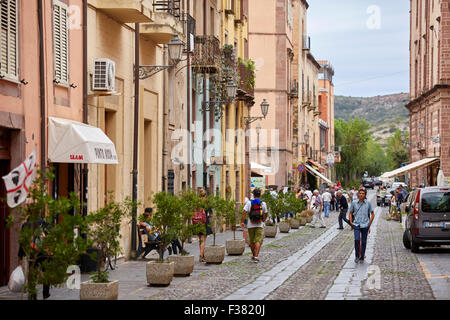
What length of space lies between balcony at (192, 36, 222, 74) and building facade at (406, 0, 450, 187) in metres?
29.4

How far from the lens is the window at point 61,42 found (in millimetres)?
17531

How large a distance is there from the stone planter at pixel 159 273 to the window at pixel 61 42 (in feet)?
13.8

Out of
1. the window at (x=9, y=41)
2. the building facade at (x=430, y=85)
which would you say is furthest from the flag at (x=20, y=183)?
the building facade at (x=430, y=85)

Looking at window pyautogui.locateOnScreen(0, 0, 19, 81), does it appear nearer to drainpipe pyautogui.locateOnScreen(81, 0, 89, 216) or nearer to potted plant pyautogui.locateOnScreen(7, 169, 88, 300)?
drainpipe pyautogui.locateOnScreen(81, 0, 89, 216)

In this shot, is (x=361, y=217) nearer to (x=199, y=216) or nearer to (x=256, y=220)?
(x=256, y=220)

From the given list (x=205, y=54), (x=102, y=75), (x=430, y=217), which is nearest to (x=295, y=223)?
(x=205, y=54)

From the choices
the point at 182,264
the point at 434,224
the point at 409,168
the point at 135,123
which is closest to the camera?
the point at 182,264

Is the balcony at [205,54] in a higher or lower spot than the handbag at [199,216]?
higher

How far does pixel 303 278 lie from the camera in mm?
17422

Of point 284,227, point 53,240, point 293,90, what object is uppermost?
point 293,90

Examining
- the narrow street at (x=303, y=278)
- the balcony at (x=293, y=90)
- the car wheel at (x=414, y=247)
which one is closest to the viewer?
the narrow street at (x=303, y=278)

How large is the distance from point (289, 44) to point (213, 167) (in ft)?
89.3

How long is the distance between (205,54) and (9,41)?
57.8ft

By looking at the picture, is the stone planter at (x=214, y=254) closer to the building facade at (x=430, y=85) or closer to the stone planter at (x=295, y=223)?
the stone planter at (x=295, y=223)
